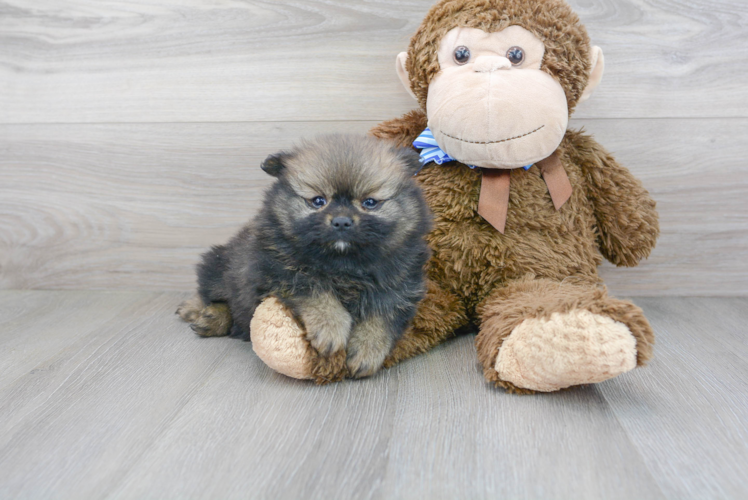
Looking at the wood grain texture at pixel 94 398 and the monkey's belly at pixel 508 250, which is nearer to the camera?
the wood grain texture at pixel 94 398

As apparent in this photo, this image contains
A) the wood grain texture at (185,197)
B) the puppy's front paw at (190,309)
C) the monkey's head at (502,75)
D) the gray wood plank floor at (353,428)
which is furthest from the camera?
the wood grain texture at (185,197)

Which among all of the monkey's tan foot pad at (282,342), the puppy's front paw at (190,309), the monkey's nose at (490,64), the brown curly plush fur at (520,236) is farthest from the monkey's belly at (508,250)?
the puppy's front paw at (190,309)

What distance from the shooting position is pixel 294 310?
47.9 inches

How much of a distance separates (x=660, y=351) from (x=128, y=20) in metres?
1.87

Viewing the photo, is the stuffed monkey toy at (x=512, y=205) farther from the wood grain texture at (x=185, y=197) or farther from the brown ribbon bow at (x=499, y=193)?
the wood grain texture at (x=185, y=197)

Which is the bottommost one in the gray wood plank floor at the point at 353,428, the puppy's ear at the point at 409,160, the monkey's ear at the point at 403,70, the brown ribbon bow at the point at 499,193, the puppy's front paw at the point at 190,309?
the puppy's front paw at the point at 190,309

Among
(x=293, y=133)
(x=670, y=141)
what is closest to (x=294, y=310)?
(x=293, y=133)

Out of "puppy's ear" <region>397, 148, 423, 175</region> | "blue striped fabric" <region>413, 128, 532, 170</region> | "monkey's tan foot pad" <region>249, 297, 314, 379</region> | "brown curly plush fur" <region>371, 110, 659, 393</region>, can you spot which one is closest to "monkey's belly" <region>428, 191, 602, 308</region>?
"brown curly plush fur" <region>371, 110, 659, 393</region>

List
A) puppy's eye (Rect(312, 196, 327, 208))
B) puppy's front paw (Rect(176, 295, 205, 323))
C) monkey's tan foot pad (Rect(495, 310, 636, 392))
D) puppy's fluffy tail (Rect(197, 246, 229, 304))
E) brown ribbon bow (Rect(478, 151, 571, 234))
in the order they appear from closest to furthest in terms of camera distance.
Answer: monkey's tan foot pad (Rect(495, 310, 636, 392))
puppy's eye (Rect(312, 196, 327, 208))
brown ribbon bow (Rect(478, 151, 571, 234))
puppy's fluffy tail (Rect(197, 246, 229, 304))
puppy's front paw (Rect(176, 295, 205, 323))

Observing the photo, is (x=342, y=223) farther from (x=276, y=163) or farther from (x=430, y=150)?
(x=430, y=150)

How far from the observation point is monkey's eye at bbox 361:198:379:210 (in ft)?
3.88

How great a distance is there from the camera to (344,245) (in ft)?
3.77

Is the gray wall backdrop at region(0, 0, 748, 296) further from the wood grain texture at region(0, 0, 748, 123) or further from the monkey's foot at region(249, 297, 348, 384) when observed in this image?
the monkey's foot at region(249, 297, 348, 384)

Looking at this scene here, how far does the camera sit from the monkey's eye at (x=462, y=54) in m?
1.39
